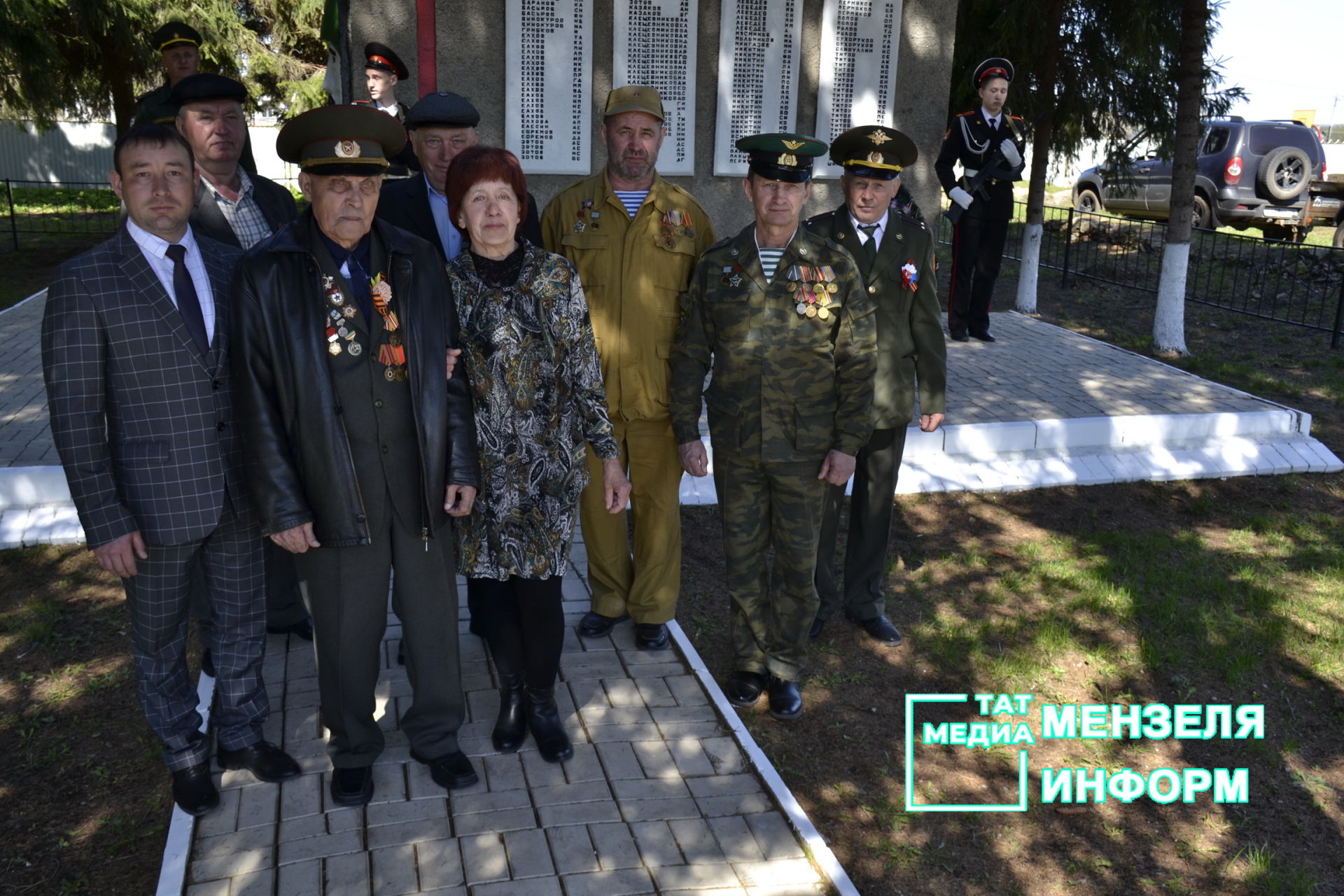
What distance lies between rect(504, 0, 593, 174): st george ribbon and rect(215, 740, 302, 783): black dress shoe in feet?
15.8

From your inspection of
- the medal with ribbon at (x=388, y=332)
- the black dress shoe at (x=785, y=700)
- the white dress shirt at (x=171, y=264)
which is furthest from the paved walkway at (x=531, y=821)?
the white dress shirt at (x=171, y=264)

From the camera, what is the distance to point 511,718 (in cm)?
385

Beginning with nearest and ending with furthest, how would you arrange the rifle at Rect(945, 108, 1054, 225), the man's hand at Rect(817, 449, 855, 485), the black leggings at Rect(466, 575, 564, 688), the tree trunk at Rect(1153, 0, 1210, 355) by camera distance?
1. the black leggings at Rect(466, 575, 564, 688)
2. the man's hand at Rect(817, 449, 855, 485)
3. the rifle at Rect(945, 108, 1054, 225)
4. the tree trunk at Rect(1153, 0, 1210, 355)

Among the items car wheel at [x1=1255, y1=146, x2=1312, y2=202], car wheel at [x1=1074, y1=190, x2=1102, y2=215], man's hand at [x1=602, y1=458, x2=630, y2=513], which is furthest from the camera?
car wheel at [x1=1074, y1=190, x2=1102, y2=215]

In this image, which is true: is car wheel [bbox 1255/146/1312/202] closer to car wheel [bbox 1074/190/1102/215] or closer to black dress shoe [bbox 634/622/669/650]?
car wheel [bbox 1074/190/1102/215]

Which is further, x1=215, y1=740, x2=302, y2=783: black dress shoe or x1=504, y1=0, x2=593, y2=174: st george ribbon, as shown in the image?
x1=504, y1=0, x2=593, y2=174: st george ribbon

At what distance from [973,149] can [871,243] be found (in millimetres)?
5075

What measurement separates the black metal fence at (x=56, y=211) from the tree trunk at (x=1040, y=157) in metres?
10.6

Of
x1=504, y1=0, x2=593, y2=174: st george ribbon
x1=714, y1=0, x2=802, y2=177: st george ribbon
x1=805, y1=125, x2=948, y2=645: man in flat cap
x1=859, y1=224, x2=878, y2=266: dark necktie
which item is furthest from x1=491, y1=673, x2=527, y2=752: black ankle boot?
x1=714, y1=0, x2=802, y2=177: st george ribbon

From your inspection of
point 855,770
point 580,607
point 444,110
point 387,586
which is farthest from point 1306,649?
point 444,110

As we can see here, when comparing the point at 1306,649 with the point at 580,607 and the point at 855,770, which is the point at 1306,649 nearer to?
the point at 855,770

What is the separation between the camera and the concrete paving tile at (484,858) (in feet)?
10.4

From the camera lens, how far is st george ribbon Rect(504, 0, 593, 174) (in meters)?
7.23

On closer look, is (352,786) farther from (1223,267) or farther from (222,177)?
(1223,267)
